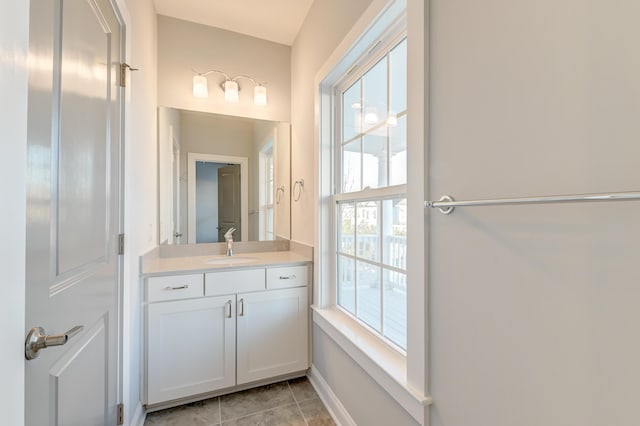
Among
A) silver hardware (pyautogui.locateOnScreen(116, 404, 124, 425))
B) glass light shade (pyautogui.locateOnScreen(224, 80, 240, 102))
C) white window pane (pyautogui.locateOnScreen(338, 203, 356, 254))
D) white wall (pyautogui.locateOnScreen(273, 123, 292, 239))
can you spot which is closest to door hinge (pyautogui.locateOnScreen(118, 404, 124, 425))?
silver hardware (pyautogui.locateOnScreen(116, 404, 124, 425))

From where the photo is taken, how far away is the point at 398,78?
1.31 meters

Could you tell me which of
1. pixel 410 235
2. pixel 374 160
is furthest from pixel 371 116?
pixel 410 235

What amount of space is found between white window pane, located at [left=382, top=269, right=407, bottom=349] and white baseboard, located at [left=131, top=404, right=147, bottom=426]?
1449 mm

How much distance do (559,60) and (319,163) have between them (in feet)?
4.50

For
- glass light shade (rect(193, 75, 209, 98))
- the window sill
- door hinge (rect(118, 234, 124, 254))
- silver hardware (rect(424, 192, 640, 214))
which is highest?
glass light shade (rect(193, 75, 209, 98))

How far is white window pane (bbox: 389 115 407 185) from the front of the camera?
1.26m

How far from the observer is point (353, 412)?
150 centimetres

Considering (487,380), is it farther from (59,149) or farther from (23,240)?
(59,149)

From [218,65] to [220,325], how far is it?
2065 millimetres

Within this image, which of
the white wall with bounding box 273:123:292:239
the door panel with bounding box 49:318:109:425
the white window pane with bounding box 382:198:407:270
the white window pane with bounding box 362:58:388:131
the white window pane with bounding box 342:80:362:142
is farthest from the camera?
the white wall with bounding box 273:123:292:239

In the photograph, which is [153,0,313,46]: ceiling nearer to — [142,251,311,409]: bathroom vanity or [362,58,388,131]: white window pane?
[362,58,388,131]: white window pane

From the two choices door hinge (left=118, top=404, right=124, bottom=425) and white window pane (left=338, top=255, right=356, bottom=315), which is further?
white window pane (left=338, top=255, right=356, bottom=315)

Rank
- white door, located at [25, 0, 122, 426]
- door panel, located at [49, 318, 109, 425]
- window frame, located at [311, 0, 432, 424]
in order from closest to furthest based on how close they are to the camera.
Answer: white door, located at [25, 0, 122, 426] < door panel, located at [49, 318, 109, 425] < window frame, located at [311, 0, 432, 424]

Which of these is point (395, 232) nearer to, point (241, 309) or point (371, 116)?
point (371, 116)
